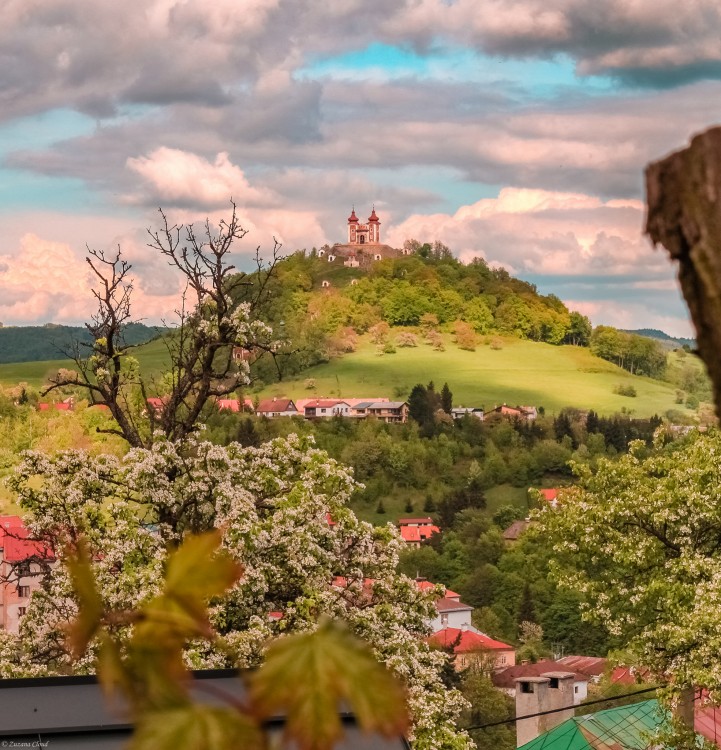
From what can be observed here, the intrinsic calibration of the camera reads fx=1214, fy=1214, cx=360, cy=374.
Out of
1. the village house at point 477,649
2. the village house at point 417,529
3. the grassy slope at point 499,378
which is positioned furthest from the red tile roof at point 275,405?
the village house at point 477,649

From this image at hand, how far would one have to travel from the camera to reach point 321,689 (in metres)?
0.89

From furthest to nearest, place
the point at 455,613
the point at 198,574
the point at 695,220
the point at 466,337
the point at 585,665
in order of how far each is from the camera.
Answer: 1. the point at 466,337
2. the point at 455,613
3. the point at 585,665
4. the point at 695,220
5. the point at 198,574

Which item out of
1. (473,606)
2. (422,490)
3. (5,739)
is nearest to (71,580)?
(5,739)

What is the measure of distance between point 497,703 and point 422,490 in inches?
2285

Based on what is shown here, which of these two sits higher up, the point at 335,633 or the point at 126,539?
the point at 335,633

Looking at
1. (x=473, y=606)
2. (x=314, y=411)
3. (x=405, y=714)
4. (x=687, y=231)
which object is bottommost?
(x=473, y=606)

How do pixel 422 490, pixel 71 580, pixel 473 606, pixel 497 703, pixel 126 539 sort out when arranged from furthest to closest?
pixel 422 490
pixel 473 606
pixel 497 703
pixel 126 539
pixel 71 580

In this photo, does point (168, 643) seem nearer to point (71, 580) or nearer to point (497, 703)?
point (71, 580)

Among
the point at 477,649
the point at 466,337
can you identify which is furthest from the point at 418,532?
the point at 466,337

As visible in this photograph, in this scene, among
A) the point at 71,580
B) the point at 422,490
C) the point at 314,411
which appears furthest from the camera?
the point at 314,411

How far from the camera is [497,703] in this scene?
5162 centimetres

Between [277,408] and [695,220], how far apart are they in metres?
128

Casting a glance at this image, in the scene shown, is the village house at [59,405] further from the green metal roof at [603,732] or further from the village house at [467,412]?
the green metal roof at [603,732]

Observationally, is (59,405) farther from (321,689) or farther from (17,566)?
(321,689)
